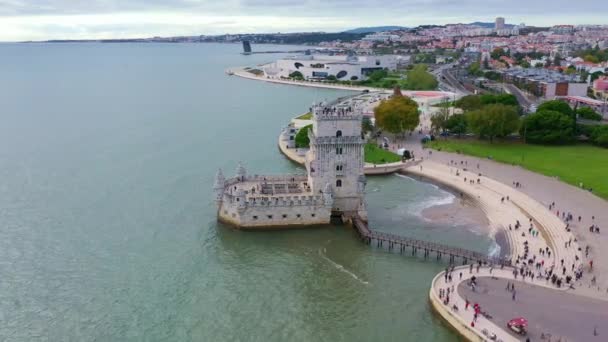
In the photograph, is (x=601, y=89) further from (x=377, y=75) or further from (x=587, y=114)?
(x=377, y=75)

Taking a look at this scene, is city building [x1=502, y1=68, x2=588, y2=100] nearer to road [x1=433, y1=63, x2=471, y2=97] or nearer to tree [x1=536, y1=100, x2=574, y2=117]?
road [x1=433, y1=63, x2=471, y2=97]

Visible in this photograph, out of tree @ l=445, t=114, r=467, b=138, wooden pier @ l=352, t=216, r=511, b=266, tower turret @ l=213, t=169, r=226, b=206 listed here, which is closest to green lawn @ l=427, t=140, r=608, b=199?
tree @ l=445, t=114, r=467, b=138

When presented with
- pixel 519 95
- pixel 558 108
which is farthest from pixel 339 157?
pixel 519 95

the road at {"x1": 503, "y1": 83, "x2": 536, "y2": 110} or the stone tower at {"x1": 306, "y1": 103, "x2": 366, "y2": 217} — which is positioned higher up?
the stone tower at {"x1": 306, "y1": 103, "x2": 366, "y2": 217}

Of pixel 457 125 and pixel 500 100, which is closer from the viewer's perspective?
pixel 457 125

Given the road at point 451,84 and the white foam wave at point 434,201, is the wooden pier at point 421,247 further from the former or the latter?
the road at point 451,84

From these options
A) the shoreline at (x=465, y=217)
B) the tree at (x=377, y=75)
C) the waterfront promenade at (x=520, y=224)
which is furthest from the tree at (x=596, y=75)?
the shoreline at (x=465, y=217)
